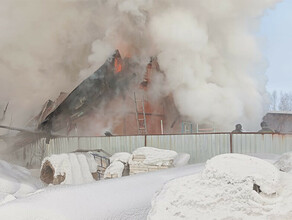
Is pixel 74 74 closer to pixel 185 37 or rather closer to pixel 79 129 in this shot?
pixel 79 129

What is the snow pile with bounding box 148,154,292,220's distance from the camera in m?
2.48

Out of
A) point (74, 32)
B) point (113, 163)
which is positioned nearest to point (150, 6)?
point (74, 32)

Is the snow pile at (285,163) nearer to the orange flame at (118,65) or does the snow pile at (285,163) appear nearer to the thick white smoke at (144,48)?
the thick white smoke at (144,48)

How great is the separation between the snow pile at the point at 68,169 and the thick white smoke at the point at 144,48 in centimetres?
545

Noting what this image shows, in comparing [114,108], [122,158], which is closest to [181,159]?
[122,158]

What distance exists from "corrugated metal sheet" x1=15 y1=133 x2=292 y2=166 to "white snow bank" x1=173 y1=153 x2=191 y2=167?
47 cm

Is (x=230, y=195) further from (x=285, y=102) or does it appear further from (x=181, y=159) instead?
(x=285, y=102)

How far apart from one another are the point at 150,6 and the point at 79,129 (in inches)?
279

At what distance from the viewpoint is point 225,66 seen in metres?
13.4

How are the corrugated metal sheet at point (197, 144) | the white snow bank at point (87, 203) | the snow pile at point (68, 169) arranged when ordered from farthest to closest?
the corrugated metal sheet at point (197, 144) < the snow pile at point (68, 169) < the white snow bank at point (87, 203)

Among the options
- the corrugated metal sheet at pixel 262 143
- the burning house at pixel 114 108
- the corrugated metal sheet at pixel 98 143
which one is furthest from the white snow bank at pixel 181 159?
the burning house at pixel 114 108

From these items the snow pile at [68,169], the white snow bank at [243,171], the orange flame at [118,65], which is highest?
the orange flame at [118,65]

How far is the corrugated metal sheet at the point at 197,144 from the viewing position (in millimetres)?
8570

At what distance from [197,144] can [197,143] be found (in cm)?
3
